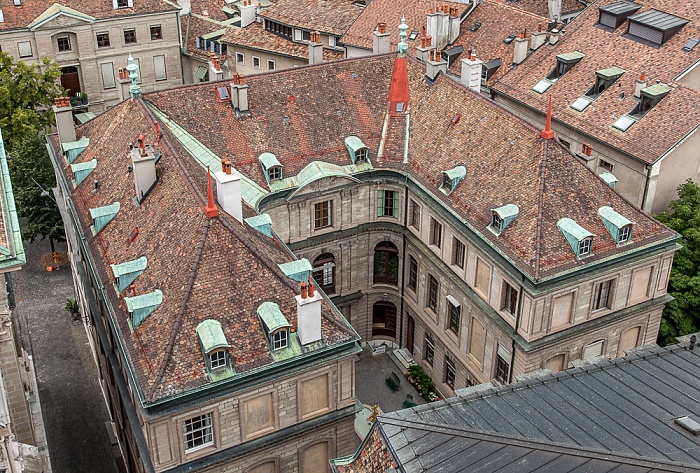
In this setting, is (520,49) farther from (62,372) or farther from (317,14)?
(62,372)

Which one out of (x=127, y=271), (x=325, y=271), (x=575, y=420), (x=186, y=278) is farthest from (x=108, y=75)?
(x=575, y=420)

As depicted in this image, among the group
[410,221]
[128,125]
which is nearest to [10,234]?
[128,125]

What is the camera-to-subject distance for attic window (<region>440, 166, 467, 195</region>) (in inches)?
2366

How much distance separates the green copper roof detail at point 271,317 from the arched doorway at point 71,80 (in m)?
61.7

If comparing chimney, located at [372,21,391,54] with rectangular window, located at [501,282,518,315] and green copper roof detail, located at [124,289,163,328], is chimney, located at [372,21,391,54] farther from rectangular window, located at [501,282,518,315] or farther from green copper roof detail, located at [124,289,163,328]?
green copper roof detail, located at [124,289,163,328]

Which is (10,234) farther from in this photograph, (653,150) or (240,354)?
(653,150)

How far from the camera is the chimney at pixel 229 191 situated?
164ft

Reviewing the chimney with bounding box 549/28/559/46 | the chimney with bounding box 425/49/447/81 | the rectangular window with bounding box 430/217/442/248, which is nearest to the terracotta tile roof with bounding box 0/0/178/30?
the chimney with bounding box 425/49/447/81

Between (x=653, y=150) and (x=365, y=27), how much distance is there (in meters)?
36.5

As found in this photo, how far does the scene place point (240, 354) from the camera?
147 ft

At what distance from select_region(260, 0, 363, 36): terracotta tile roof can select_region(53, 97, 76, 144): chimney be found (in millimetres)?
38125

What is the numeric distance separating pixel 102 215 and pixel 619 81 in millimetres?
45938

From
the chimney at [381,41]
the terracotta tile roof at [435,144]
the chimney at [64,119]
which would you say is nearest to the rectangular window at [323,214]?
the terracotta tile roof at [435,144]

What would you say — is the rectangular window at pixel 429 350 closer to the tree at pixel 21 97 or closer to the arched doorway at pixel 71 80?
the tree at pixel 21 97
